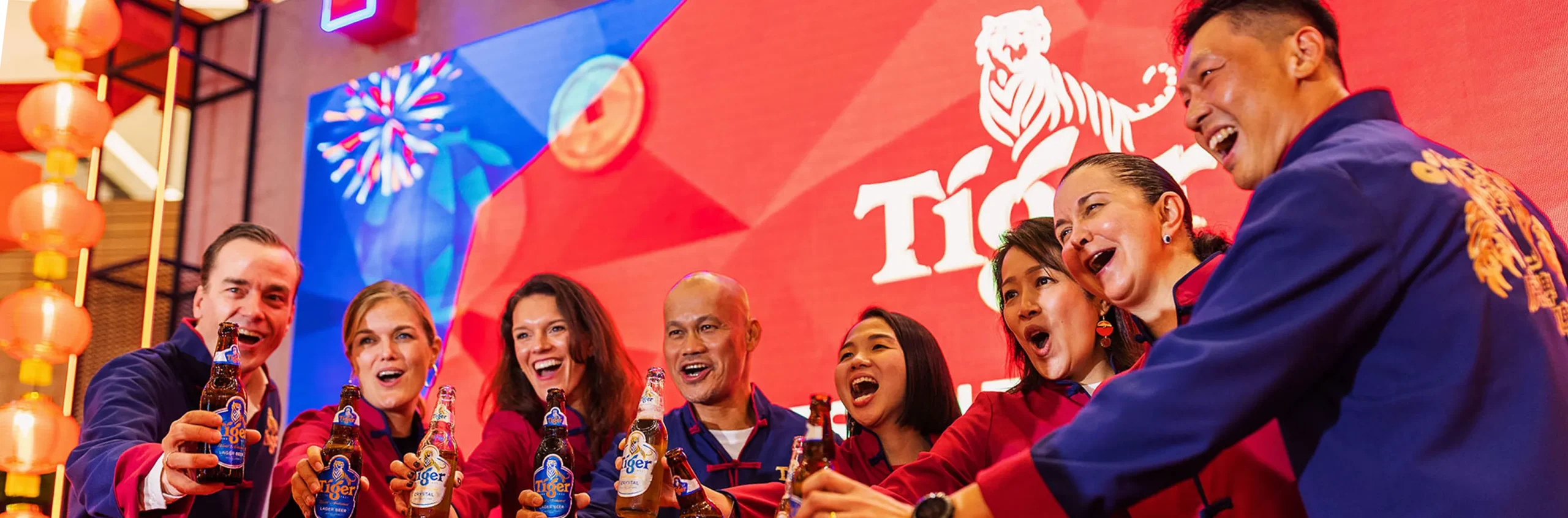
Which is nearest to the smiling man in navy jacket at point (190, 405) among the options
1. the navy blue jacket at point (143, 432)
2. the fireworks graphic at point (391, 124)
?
the navy blue jacket at point (143, 432)

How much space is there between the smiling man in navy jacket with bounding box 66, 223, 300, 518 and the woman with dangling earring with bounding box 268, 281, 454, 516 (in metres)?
0.18

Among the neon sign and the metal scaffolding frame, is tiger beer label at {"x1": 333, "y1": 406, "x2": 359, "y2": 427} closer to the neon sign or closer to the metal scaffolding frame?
the neon sign

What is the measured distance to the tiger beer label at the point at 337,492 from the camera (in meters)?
2.94

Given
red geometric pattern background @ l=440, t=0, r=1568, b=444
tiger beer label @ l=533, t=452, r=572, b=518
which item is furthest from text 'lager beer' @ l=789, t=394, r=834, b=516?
red geometric pattern background @ l=440, t=0, r=1568, b=444

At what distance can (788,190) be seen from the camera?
16.7 feet

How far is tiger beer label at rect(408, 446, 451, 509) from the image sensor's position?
2.98 metres

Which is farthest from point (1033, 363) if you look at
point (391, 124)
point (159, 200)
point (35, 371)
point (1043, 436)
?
point (159, 200)

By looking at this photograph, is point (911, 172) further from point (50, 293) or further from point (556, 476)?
point (50, 293)

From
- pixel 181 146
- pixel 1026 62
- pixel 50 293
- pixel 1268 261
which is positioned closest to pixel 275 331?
pixel 50 293

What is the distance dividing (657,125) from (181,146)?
3.60 m

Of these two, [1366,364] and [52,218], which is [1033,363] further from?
[52,218]

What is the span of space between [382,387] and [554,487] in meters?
1.33

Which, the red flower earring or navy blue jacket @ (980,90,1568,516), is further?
the red flower earring

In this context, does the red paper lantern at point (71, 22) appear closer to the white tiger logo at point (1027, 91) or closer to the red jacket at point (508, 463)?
the red jacket at point (508, 463)
